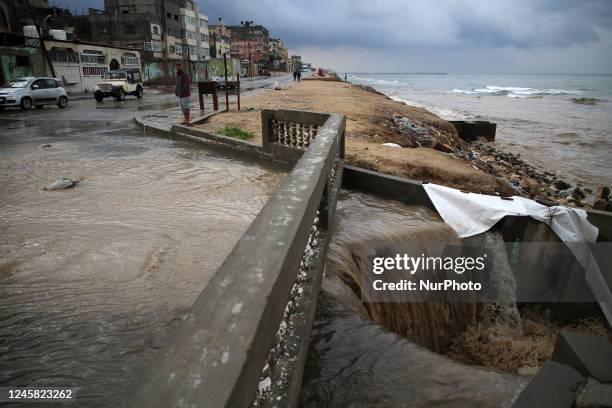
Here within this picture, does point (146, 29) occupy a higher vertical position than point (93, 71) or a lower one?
higher

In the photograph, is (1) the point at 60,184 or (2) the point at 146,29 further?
(2) the point at 146,29

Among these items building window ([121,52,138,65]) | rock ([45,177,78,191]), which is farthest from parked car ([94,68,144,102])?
rock ([45,177,78,191])

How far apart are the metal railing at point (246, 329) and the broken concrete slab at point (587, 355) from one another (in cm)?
146

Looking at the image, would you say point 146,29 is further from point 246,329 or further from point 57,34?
point 246,329

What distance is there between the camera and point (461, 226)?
575 cm

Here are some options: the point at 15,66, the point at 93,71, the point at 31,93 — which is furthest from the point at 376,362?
the point at 93,71

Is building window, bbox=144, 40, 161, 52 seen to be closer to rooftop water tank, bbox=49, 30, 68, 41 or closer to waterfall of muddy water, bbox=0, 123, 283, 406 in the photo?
rooftop water tank, bbox=49, 30, 68, 41

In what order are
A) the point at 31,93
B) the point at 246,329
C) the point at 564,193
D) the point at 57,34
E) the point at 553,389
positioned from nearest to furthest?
1. the point at 246,329
2. the point at 553,389
3. the point at 564,193
4. the point at 31,93
5. the point at 57,34

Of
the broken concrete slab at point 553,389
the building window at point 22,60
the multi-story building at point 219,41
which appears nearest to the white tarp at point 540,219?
the broken concrete slab at point 553,389

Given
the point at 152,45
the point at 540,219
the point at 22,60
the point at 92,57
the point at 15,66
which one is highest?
the point at 152,45

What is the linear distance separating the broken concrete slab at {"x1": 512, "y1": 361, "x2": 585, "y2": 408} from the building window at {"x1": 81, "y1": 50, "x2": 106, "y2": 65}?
40.6 meters

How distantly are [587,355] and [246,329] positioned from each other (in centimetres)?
186

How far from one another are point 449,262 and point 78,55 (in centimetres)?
3792

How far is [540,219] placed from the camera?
5586mm
